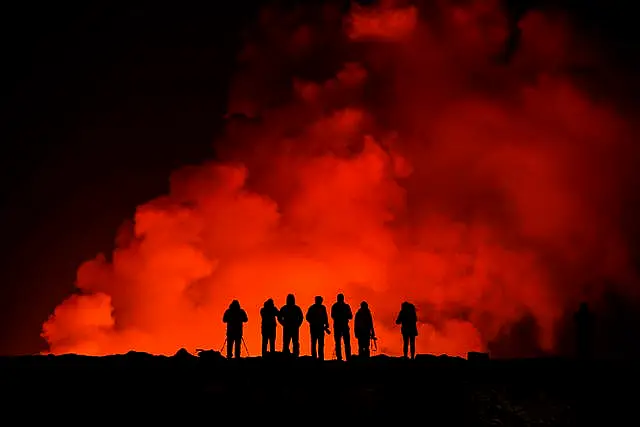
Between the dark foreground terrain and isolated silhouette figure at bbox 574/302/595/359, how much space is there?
2807 mm

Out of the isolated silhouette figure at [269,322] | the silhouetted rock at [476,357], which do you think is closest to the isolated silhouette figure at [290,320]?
the isolated silhouette figure at [269,322]

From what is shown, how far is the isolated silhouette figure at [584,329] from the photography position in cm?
4009

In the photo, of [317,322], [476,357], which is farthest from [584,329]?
[317,322]

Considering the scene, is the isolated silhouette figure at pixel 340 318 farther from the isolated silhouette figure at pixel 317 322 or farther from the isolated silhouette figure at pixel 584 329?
the isolated silhouette figure at pixel 584 329

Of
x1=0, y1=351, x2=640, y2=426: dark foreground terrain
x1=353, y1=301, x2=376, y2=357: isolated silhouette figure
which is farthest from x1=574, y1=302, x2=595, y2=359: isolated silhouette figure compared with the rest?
x1=353, y1=301, x2=376, y2=357: isolated silhouette figure

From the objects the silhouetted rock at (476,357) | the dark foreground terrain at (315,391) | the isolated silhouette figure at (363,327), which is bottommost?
the dark foreground terrain at (315,391)

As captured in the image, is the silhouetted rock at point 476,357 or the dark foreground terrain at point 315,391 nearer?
the dark foreground terrain at point 315,391

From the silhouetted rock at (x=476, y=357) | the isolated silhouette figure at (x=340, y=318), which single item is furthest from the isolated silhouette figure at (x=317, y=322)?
the silhouetted rock at (x=476, y=357)

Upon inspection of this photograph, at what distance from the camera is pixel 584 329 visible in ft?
132

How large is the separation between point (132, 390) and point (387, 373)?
10288 millimetres

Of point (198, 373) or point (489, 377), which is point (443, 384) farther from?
point (198, 373)

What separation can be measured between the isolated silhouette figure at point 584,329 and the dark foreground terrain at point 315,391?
281 centimetres

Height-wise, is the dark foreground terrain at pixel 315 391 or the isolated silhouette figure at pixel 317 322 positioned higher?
the isolated silhouette figure at pixel 317 322

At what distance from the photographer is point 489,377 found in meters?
37.9
